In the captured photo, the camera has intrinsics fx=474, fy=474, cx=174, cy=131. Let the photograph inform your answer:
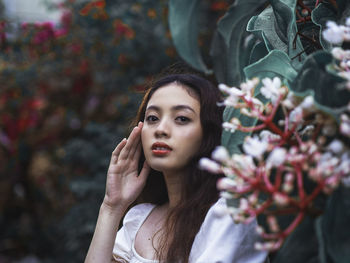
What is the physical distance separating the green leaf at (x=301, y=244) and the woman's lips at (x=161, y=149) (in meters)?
0.46

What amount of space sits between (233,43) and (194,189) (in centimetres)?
34

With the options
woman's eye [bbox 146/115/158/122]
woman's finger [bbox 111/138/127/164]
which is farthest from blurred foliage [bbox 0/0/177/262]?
woman's eye [bbox 146/115/158/122]

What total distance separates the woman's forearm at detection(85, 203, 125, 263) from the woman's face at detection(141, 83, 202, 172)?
0.17 m

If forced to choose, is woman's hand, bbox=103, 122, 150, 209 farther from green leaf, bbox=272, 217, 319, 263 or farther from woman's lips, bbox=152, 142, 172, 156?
green leaf, bbox=272, 217, 319, 263

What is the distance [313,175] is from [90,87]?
2.76m

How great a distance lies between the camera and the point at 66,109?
3.22 m

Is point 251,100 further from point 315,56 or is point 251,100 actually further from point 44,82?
point 44,82

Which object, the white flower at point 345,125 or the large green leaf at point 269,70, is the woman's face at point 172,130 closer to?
the large green leaf at point 269,70

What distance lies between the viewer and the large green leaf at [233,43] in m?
0.85

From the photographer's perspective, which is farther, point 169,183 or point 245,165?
point 169,183

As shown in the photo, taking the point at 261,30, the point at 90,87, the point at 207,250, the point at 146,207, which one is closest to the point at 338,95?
the point at 261,30

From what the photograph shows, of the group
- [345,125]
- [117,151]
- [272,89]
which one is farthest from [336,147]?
[117,151]

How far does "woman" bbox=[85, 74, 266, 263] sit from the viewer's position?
0.98 metres

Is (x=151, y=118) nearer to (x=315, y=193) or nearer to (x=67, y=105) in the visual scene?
(x=315, y=193)
